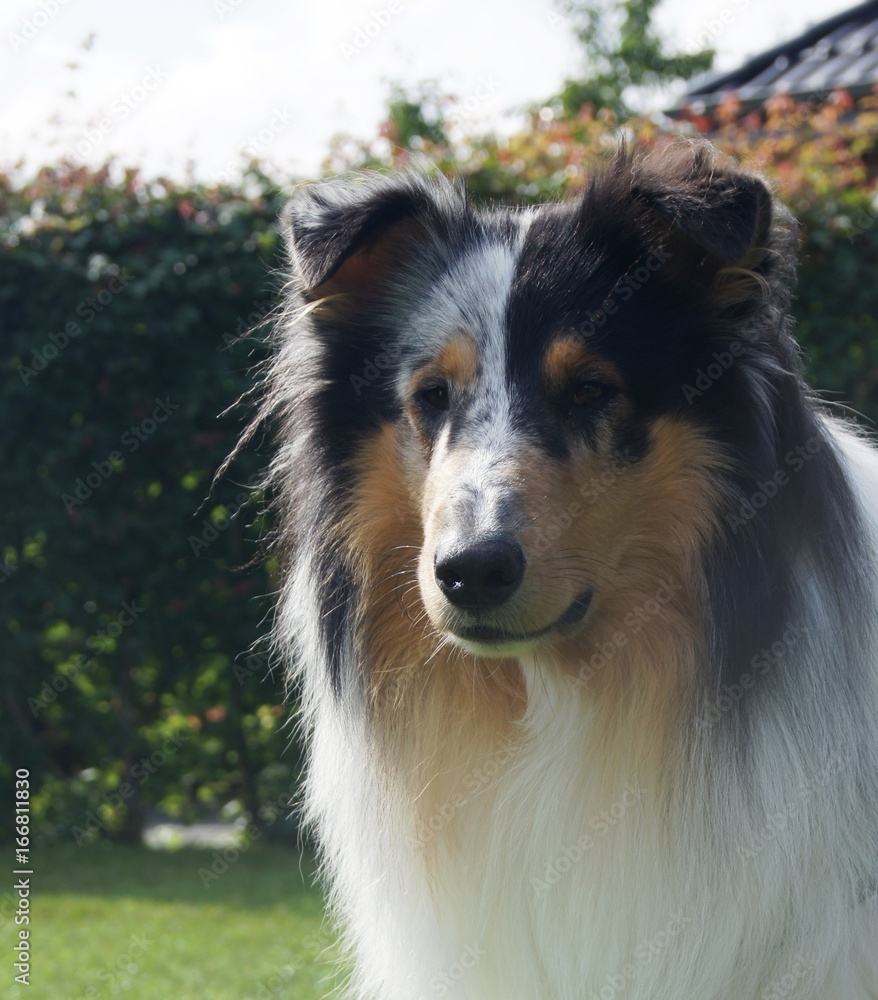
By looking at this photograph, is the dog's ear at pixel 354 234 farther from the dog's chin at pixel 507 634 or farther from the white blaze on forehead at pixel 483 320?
the dog's chin at pixel 507 634

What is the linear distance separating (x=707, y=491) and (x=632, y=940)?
1.09 meters

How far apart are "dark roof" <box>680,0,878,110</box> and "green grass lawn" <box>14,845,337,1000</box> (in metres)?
6.97

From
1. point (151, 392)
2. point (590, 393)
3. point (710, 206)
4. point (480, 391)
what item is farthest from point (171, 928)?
point (710, 206)

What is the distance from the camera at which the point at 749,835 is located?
8.45 ft

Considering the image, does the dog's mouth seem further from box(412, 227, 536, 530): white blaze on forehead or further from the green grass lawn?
the green grass lawn

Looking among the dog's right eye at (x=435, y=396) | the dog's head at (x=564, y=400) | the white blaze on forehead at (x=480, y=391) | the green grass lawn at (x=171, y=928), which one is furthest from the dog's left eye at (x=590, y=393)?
the green grass lawn at (x=171, y=928)

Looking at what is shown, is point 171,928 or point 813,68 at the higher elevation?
point 813,68

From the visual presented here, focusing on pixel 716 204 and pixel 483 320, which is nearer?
pixel 716 204

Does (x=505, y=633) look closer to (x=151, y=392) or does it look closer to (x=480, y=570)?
(x=480, y=570)

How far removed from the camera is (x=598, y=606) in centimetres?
274

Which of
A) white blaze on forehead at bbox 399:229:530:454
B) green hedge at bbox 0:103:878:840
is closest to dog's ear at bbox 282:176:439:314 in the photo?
white blaze on forehead at bbox 399:229:530:454

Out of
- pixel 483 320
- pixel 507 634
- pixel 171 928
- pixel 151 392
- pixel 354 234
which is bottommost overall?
pixel 171 928

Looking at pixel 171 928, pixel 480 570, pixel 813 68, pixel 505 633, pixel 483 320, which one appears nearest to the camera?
pixel 480 570

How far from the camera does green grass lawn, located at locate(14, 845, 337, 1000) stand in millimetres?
4734
